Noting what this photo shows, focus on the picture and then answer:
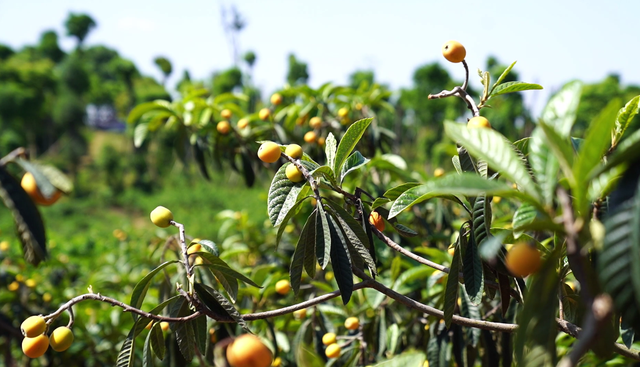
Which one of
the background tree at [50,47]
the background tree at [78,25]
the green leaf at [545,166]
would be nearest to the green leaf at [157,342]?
the green leaf at [545,166]

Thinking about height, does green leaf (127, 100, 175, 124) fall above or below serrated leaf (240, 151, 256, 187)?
above

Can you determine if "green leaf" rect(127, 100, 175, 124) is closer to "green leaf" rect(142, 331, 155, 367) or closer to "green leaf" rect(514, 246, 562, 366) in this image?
"green leaf" rect(142, 331, 155, 367)

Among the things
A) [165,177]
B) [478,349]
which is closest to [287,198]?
[478,349]

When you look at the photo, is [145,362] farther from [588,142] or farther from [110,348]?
[110,348]

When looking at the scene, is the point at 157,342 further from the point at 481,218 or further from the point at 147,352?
the point at 481,218

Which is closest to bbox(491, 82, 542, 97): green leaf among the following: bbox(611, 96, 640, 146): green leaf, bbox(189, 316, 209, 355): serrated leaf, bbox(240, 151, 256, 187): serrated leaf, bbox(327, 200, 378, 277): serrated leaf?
bbox(611, 96, 640, 146): green leaf

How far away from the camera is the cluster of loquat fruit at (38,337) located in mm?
835

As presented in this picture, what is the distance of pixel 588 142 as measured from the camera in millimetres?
454

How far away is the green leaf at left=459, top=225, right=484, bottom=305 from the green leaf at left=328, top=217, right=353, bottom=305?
21 cm

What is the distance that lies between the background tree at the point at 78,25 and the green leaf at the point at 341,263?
40709 millimetres

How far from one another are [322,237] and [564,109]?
0.47 metres

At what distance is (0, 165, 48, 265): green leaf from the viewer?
67 cm

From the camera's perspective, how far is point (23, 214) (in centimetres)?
67

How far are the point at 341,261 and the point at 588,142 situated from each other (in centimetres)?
51
